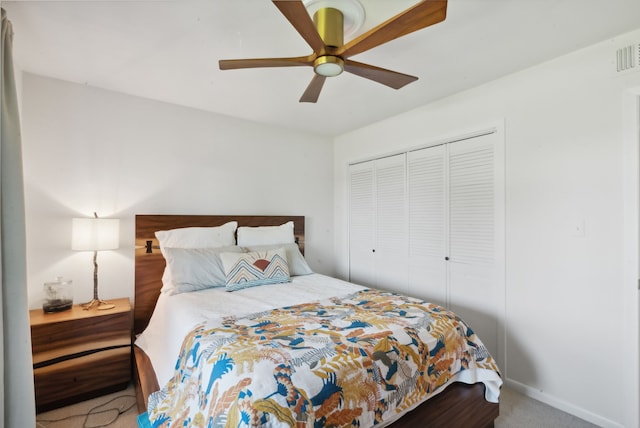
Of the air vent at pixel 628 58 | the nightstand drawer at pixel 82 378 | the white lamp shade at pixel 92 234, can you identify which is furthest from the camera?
the white lamp shade at pixel 92 234

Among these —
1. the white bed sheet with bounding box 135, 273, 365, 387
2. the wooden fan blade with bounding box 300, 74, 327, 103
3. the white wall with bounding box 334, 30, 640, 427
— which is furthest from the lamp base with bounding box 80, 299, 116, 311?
the white wall with bounding box 334, 30, 640, 427

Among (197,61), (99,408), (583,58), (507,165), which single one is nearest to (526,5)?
(583,58)

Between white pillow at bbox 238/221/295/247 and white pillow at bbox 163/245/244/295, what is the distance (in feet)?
1.43

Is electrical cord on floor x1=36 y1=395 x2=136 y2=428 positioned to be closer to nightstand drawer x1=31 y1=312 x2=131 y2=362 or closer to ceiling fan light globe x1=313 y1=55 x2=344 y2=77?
nightstand drawer x1=31 y1=312 x2=131 y2=362

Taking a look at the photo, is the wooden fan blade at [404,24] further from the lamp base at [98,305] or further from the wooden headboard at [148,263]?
the lamp base at [98,305]

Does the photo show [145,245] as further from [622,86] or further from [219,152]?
[622,86]

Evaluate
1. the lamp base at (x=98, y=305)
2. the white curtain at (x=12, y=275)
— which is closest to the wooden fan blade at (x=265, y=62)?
the white curtain at (x=12, y=275)

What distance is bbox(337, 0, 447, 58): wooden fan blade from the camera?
1.19 meters

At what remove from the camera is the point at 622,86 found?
6.09 ft

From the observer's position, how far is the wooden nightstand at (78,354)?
2002mm

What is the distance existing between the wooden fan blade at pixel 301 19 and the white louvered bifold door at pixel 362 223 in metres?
2.22

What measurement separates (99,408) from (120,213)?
146 centimetres

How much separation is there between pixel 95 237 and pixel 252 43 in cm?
181

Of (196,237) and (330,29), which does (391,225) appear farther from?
(330,29)
